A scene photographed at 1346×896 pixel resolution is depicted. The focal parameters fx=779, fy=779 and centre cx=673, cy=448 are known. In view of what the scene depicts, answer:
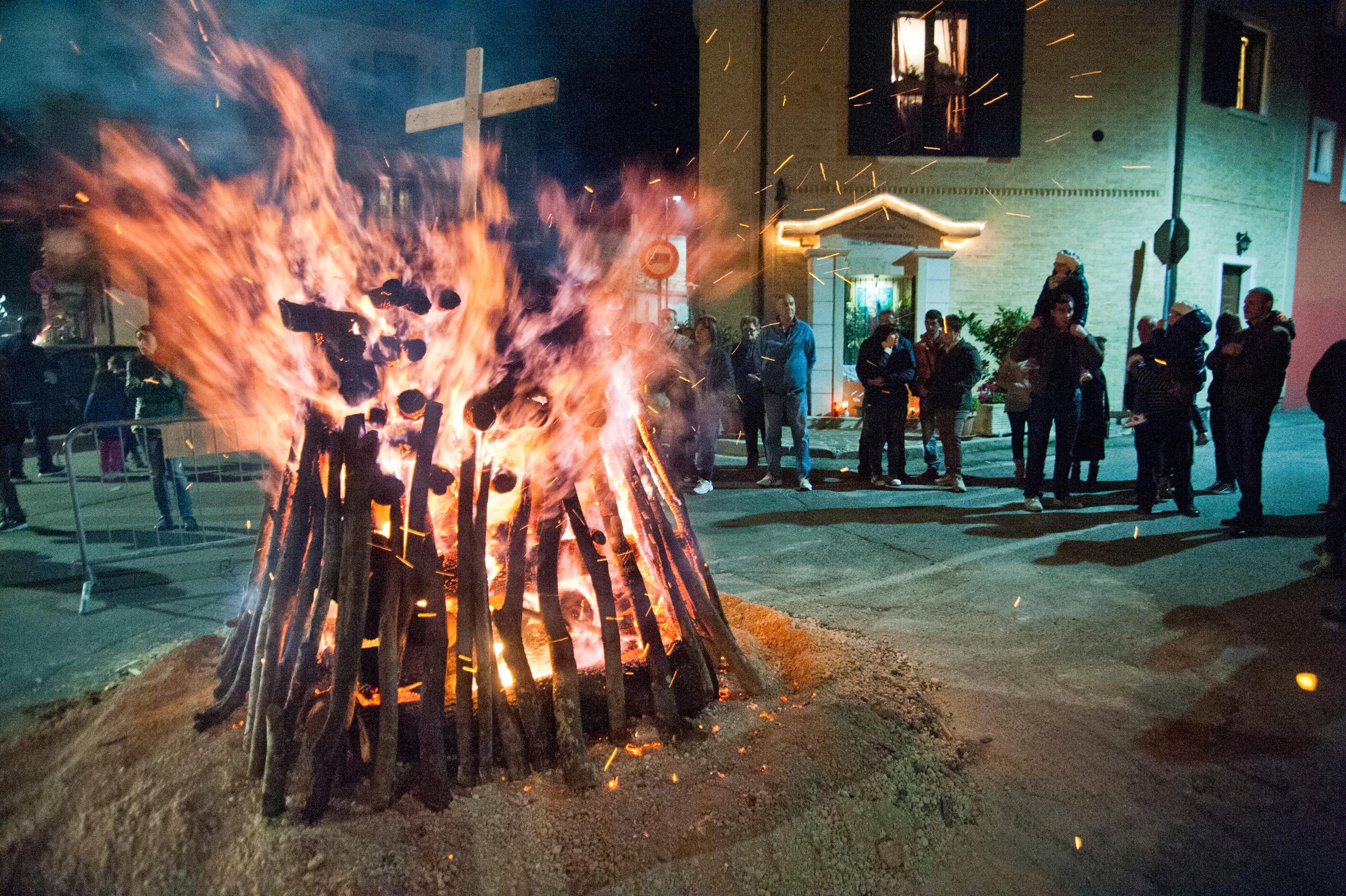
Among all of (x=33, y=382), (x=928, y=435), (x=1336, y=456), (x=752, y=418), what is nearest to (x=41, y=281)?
(x=33, y=382)

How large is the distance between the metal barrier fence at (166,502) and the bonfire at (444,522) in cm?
228

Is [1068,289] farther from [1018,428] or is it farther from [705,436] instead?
[705,436]

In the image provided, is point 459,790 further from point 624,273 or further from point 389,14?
point 389,14

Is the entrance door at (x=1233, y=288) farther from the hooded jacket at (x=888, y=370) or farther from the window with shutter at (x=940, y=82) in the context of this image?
the hooded jacket at (x=888, y=370)

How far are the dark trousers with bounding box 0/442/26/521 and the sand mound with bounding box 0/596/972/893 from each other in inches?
247

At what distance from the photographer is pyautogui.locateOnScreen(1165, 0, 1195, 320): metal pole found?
14.7 metres

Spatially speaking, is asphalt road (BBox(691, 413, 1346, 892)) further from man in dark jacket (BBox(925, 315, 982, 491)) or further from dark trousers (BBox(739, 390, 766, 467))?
dark trousers (BBox(739, 390, 766, 467))

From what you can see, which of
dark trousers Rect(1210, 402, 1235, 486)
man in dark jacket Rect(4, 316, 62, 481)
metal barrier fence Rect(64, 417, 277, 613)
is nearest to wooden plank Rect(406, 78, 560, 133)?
metal barrier fence Rect(64, 417, 277, 613)

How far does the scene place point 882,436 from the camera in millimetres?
9781

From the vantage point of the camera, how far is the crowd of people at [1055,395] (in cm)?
701

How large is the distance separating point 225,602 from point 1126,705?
18.7 ft

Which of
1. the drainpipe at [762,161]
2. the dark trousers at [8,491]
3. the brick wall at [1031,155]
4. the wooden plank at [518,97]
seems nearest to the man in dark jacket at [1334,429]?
the wooden plank at [518,97]

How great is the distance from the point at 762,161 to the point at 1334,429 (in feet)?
34.9

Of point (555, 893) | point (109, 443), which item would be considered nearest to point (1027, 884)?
point (555, 893)
